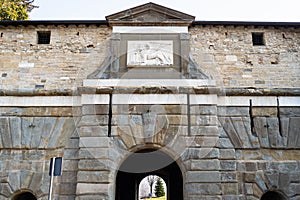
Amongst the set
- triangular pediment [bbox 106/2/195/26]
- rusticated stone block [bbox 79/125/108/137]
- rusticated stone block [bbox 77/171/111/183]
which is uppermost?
triangular pediment [bbox 106/2/195/26]

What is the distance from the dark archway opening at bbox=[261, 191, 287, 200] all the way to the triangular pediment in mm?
4651

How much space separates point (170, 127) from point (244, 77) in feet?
9.63

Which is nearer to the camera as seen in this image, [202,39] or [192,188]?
[192,188]

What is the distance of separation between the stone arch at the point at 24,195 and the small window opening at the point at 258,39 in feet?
22.9

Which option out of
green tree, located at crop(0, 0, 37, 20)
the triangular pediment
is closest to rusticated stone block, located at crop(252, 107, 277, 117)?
the triangular pediment

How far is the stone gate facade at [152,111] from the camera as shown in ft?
22.2

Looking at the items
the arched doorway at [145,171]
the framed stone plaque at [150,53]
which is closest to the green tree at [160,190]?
the arched doorway at [145,171]

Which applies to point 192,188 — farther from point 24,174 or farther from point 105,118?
point 24,174

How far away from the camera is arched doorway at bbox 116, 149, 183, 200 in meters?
9.35

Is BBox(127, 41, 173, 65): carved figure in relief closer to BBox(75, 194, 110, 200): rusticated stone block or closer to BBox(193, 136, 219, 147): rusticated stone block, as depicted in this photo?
BBox(193, 136, 219, 147): rusticated stone block

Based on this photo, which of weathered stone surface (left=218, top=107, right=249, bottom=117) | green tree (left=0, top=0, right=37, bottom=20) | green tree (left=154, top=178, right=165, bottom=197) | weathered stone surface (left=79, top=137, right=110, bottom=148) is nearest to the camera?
weathered stone surface (left=79, top=137, right=110, bottom=148)

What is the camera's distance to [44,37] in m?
9.18

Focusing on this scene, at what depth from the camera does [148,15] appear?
341 inches

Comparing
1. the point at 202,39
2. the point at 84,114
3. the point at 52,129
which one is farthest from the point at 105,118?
the point at 202,39
